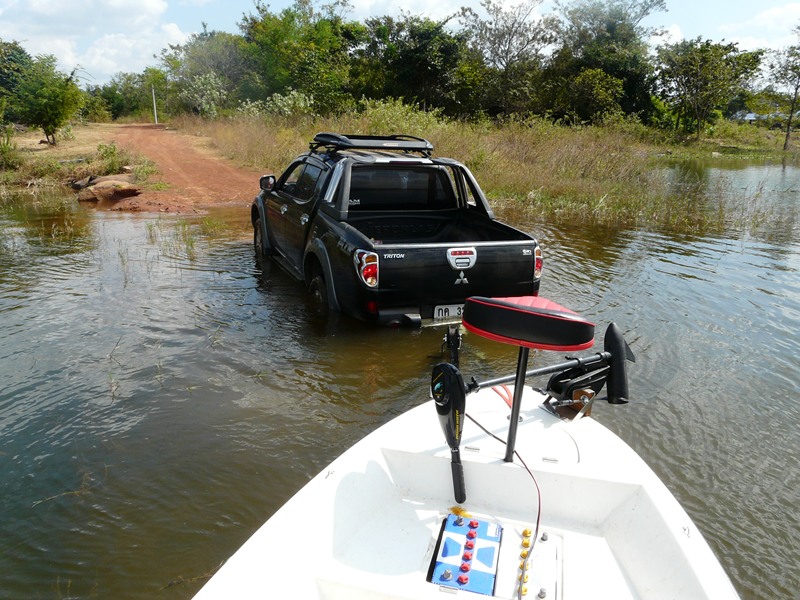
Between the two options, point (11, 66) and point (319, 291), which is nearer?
point (319, 291)

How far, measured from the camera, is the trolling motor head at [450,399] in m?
2.42

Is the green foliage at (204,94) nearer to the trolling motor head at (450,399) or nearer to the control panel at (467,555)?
the trolling motor head at (450,399)

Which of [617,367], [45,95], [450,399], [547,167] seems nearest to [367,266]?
[617,367]

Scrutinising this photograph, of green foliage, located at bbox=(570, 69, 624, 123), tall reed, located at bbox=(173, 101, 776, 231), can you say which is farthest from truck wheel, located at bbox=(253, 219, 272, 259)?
green foliage, located at bbox=(570, 69, 624, 123)

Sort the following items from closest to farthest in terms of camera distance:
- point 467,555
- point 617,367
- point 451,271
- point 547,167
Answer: point 467,555
point 617,367
point 451,271
point 547,167

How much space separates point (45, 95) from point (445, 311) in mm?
22377

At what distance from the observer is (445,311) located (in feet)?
17.5

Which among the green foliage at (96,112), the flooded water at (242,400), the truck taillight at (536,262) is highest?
the green foliage at (96,112)

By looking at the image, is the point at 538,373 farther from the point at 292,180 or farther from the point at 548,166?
the point at 548,166

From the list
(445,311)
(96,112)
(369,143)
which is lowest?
(445,311)

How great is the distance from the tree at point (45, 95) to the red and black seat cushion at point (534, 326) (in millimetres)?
24446

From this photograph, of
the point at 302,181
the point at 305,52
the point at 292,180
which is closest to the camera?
the point at 302,181

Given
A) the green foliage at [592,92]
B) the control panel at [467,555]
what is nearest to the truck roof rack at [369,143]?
the control panel at [467,555]

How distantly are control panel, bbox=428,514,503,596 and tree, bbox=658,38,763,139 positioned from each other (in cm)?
4541
